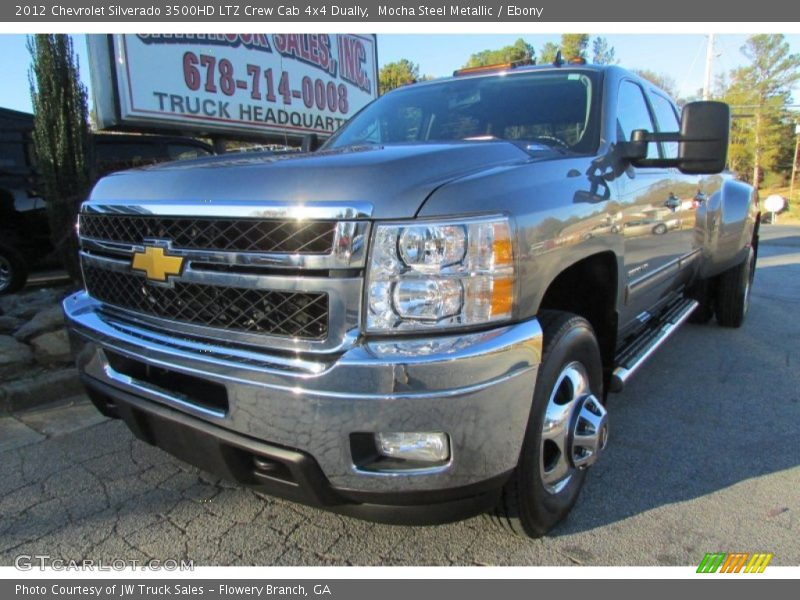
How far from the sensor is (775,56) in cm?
4159

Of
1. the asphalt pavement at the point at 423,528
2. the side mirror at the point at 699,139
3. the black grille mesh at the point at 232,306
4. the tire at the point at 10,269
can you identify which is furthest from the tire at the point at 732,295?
the tire at the point at 10,269

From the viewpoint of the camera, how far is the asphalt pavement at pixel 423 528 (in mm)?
2275

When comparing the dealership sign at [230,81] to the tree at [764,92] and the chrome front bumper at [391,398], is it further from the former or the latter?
the tree at [764,92]

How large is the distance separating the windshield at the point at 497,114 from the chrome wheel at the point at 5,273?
204 inches

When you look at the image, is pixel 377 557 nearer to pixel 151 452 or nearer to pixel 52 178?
pixel 151 452

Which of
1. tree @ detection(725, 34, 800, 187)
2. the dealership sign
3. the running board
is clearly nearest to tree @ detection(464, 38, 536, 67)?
tree @ detection(725, 34, 800, 187)

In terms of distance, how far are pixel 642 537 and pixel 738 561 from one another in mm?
342

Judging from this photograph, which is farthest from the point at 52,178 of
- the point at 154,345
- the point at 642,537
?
the point at 642,537

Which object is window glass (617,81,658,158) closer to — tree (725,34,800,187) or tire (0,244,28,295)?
tire (0,244,28,295)

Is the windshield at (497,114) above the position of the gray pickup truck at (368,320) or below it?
above

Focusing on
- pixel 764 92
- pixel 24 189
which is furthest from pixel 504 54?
pixel 24 189

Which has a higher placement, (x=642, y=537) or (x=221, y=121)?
(x=221, y=121)

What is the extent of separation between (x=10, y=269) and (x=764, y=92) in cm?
4983

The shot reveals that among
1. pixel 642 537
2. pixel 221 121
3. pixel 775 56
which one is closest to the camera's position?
pixel 642 537
